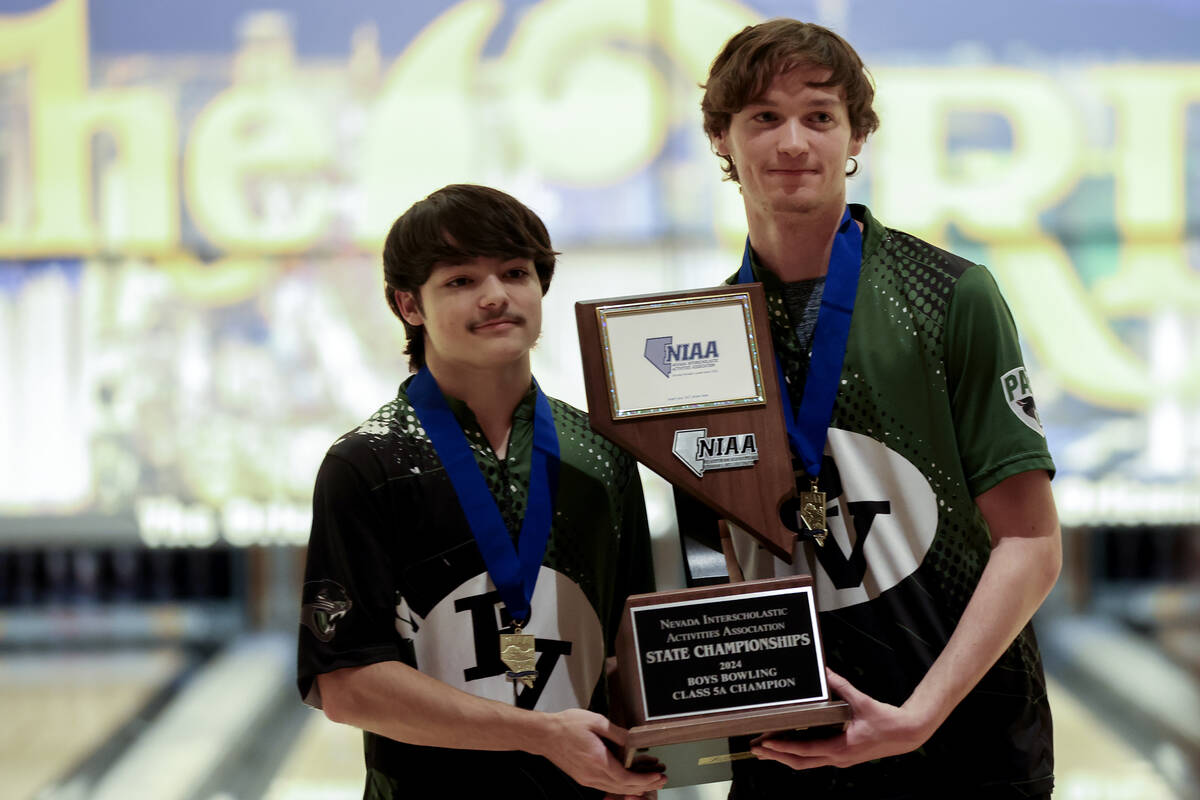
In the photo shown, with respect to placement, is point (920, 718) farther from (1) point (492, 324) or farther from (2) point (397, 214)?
(2) point (397, 214)

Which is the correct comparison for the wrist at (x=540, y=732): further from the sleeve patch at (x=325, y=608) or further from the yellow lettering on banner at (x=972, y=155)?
the yellow lettering on banner at (x=972, y=155)

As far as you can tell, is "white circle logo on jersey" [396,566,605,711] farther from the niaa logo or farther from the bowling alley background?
the bowling alley background

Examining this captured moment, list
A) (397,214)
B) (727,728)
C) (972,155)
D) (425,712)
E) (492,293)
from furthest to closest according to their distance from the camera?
(972,155) < (397,214) < (492,293) < (425,712) < (727,728)

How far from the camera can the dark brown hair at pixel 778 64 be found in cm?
175

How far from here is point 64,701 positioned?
6102 millimetres

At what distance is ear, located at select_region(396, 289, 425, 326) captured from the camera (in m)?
1.88

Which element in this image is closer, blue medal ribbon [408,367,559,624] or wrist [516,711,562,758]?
wrist [516,711,562,758]

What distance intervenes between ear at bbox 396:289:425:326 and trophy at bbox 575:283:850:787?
10.0 inches

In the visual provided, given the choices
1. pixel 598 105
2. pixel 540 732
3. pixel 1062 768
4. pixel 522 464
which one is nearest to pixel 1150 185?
pixel 598 105

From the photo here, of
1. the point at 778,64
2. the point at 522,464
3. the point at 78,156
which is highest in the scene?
the point at 78,156

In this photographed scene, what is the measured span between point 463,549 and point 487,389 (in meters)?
0.24

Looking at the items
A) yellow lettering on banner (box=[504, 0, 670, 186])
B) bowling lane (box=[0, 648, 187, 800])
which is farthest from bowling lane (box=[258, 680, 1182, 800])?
yellow lettering on banner (box=[504, 0, 670, 186])

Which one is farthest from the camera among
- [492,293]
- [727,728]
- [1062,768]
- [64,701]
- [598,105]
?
[598,105]

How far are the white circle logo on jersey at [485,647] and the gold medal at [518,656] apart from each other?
0.02m
